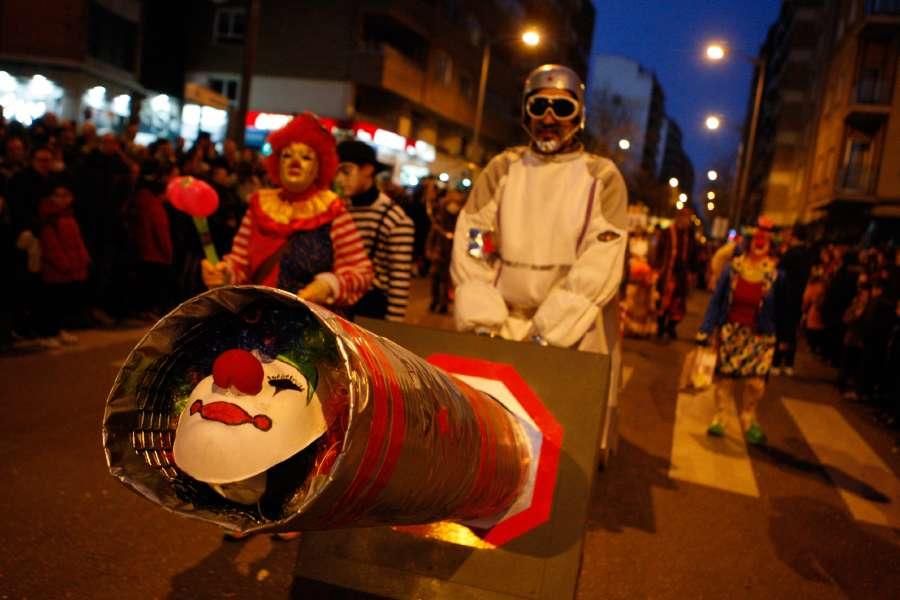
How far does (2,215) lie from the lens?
7.46 meters

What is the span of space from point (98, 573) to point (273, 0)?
101 ft

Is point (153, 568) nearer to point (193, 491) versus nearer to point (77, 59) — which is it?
point (193, 491)

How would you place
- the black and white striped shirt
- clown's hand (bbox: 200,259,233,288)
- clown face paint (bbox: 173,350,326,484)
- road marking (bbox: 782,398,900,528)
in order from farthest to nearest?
1. road marking (bbox: 782,398,900,528)
2. the black and white striped shirt
3. clown's hand (bbox: 200,259,233,288)
4. clown face paint (bbox: 173,350,326,484)

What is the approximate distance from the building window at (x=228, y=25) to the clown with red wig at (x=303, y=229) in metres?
30.2

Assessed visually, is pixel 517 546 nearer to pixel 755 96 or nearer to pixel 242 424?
pixel 242 424

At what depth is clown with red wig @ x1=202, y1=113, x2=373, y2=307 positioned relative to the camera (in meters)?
3.91

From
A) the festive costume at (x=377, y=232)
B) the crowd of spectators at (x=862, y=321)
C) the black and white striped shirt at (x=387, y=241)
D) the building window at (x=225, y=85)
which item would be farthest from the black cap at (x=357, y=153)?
the building window at (x=225, y=85)

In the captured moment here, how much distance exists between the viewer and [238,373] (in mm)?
1772

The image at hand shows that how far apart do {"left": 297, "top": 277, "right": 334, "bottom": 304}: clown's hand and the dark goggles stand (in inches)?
48.1

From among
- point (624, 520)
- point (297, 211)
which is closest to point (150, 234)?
point (297, 211)

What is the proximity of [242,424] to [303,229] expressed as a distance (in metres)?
2.26

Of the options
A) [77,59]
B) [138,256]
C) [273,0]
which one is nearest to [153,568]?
[138,256]

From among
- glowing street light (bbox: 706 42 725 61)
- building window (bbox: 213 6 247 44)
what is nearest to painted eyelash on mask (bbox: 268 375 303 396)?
glowing street light (bbox: 706 42 725 61)

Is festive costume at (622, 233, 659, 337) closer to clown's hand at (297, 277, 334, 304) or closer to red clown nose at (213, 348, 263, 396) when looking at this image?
clown's hand at (297, 277, 334, 304)
